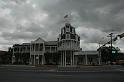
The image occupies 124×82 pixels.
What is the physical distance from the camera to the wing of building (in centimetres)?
7312

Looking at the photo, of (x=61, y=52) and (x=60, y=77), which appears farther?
(x=61, y=52)

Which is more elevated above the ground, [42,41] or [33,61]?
[42,41]

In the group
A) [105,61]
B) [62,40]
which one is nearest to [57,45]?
[62,40]

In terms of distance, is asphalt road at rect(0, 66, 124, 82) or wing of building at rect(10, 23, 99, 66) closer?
asphalt road at rect(0, 66, 124, 82)

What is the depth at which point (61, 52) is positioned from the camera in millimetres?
74312

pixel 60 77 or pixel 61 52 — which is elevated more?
pixel 61 52

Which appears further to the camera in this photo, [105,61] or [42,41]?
[105,61]

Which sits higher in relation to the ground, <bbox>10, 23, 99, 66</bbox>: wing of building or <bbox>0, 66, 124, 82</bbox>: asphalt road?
<bbox>10, 23, 99, 66</bbox>: wing of building

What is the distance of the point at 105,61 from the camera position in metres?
93.9

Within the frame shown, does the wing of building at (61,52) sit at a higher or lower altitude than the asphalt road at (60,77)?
higher

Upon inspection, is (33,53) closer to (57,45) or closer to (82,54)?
(57,45)

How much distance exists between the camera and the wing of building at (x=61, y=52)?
240 feet

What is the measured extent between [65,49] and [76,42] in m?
5.55

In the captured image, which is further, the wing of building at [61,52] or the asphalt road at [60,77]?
the wing of building at [61,52]
